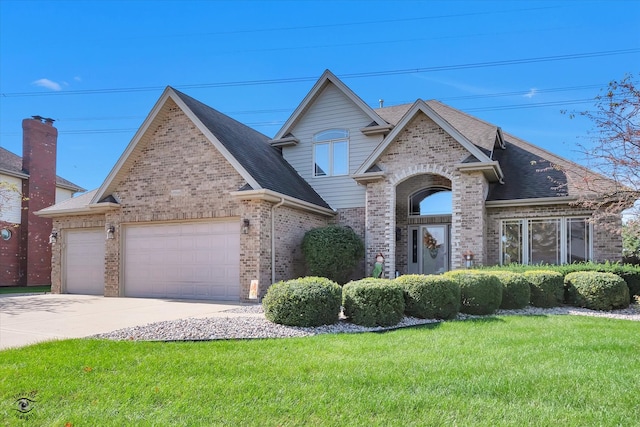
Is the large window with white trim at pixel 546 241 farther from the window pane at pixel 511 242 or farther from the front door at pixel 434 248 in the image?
the front door at pixel 434 248

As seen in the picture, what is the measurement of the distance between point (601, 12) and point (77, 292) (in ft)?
62.6

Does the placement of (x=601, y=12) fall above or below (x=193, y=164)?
above

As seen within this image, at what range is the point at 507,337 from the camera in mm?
6949

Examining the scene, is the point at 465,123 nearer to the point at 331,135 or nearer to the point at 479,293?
the point at 331,135

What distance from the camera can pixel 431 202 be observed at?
1725 centimetres

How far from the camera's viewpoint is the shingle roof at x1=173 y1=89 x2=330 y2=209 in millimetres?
14000

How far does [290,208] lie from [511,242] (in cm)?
720

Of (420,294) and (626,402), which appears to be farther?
(420,294)

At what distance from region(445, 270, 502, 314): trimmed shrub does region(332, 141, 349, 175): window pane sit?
8343 mm

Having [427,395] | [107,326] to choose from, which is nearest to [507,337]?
[427,395]

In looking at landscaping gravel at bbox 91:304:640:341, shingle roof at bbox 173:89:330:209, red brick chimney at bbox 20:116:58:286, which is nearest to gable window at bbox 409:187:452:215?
shingle roof at bbox 173:89:330:209

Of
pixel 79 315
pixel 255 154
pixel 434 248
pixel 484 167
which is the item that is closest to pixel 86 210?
pixel 255 154

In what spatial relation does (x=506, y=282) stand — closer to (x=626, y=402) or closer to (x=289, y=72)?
(x=626, y=402)

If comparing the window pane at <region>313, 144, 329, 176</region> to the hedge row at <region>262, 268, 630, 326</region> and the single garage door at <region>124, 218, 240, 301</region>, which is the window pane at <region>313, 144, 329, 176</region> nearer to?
the single garage door at <region>124, 218, 240, 301</region>
